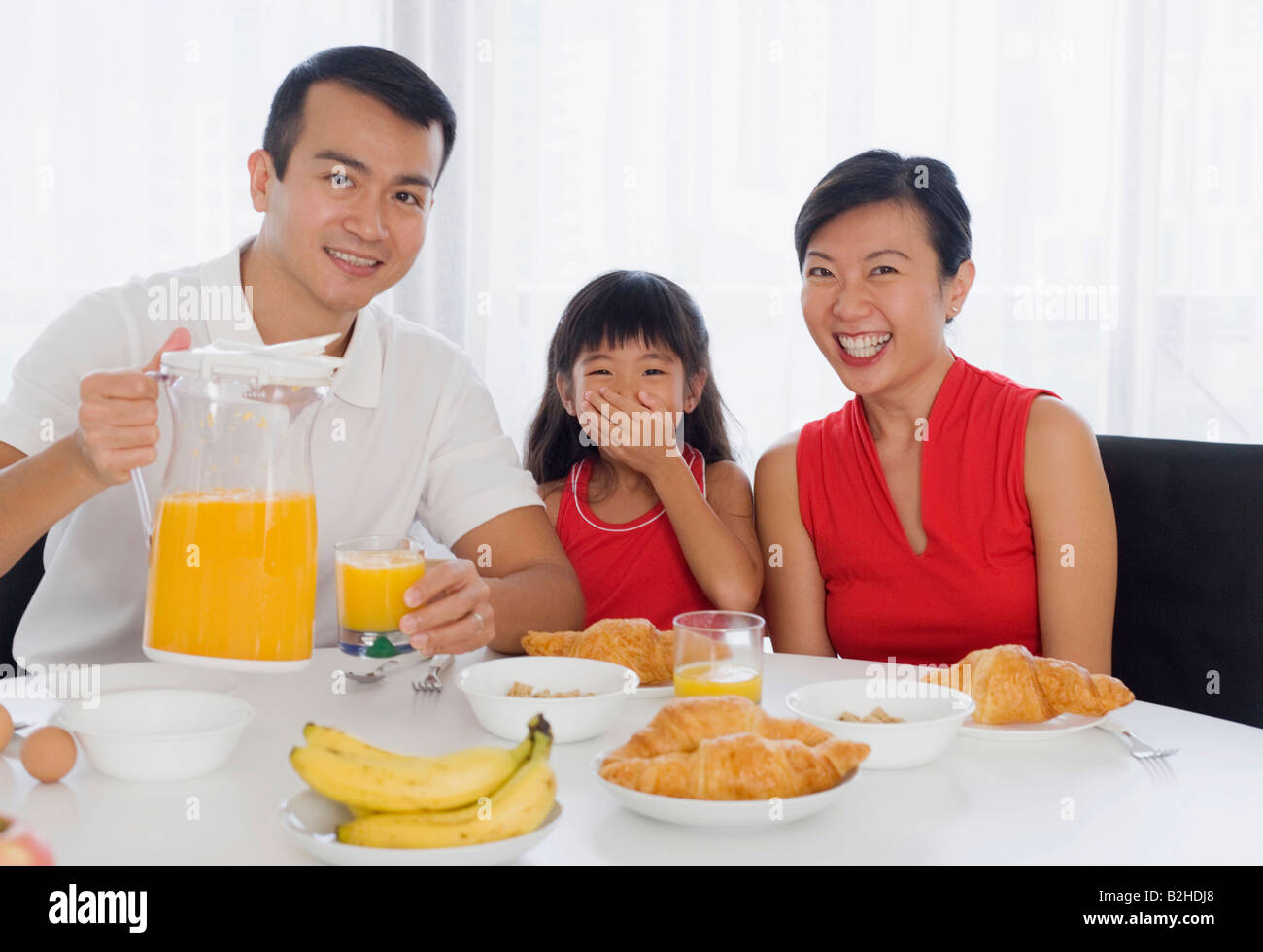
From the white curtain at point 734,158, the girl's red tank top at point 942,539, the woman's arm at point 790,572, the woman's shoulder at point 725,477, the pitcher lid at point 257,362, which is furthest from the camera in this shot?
the white curtain at point 734,158

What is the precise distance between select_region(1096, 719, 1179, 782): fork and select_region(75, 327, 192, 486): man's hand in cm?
97

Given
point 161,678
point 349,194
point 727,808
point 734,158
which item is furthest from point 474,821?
point 734,158

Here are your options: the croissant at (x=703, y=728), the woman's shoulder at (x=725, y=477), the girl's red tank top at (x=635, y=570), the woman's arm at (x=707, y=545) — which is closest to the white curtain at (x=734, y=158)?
the woman's shoulder at (x=725, y=477)

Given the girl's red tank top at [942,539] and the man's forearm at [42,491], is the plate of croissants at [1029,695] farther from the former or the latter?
the man's forearm at [42,491]

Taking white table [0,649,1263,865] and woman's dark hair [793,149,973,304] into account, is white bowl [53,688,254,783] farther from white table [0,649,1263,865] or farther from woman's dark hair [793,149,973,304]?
woman's dark hair [793,149,973,304]

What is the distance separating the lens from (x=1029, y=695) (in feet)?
3.64

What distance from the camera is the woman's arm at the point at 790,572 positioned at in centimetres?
184

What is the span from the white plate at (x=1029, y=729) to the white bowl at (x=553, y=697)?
0.33 m

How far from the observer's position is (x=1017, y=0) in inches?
111

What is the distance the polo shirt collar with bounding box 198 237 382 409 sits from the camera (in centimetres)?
172

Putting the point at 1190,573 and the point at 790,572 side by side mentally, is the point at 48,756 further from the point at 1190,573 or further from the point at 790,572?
the point at 1190,573

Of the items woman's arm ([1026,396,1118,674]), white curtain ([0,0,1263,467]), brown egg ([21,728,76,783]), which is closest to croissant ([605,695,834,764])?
brown egg ([21,728,76,783])

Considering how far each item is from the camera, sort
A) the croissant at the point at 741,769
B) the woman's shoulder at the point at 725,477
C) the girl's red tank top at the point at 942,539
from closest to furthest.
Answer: the croissant at the point at 741,769 < the girl's red tank top at the point at 942,539 < the woman's shoulder at the point at 725,477

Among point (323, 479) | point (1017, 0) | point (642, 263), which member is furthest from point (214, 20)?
point (1017, 0)
